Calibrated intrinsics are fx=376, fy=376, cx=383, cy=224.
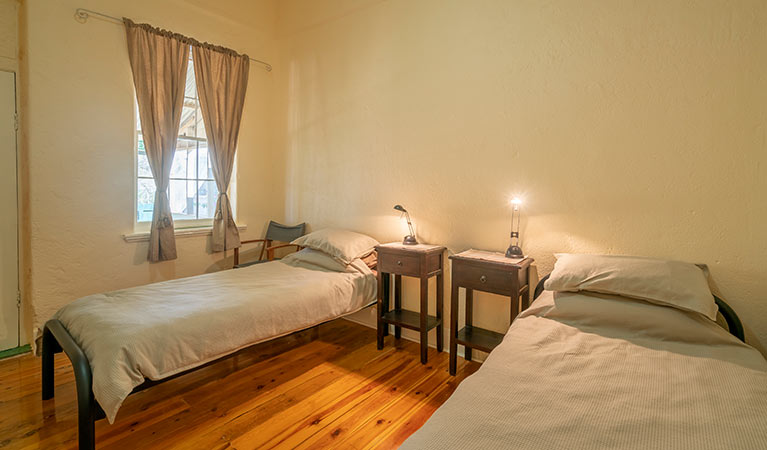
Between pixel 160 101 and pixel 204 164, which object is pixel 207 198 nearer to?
pixel 204 164

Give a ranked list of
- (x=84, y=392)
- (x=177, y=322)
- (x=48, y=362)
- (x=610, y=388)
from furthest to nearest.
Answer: (x=48, y=362)
(x=177, y=322)
(x=84, y=392)
(x=610, y=388)

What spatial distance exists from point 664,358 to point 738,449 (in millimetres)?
563

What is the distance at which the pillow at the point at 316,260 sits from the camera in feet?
9.98

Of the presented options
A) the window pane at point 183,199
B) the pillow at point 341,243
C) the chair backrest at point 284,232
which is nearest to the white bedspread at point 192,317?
the pillow at point 341,243

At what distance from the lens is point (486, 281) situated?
245 centimetres

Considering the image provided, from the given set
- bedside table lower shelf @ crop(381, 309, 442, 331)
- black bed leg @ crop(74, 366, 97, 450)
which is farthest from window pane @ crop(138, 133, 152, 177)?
bedside table lower shelf @ crop(381, 309, 442, 331)

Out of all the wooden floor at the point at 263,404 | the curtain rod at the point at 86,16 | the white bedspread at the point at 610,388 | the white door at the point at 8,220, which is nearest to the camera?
the white bedspread at the point at 610,388

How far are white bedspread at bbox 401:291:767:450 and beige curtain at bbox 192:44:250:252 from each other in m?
2.97

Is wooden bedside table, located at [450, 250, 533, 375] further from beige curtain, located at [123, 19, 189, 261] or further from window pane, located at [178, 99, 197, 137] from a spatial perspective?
window pane, located at [178, 99, 197, 137]

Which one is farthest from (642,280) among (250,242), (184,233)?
(184,233)

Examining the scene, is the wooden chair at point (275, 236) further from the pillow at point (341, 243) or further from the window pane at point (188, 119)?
the window pane at point (188, 119)

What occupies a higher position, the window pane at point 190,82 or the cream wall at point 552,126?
the window pane at point 190,82

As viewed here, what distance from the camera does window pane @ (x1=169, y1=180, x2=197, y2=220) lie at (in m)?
3.55

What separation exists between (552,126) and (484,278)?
1100 mm
